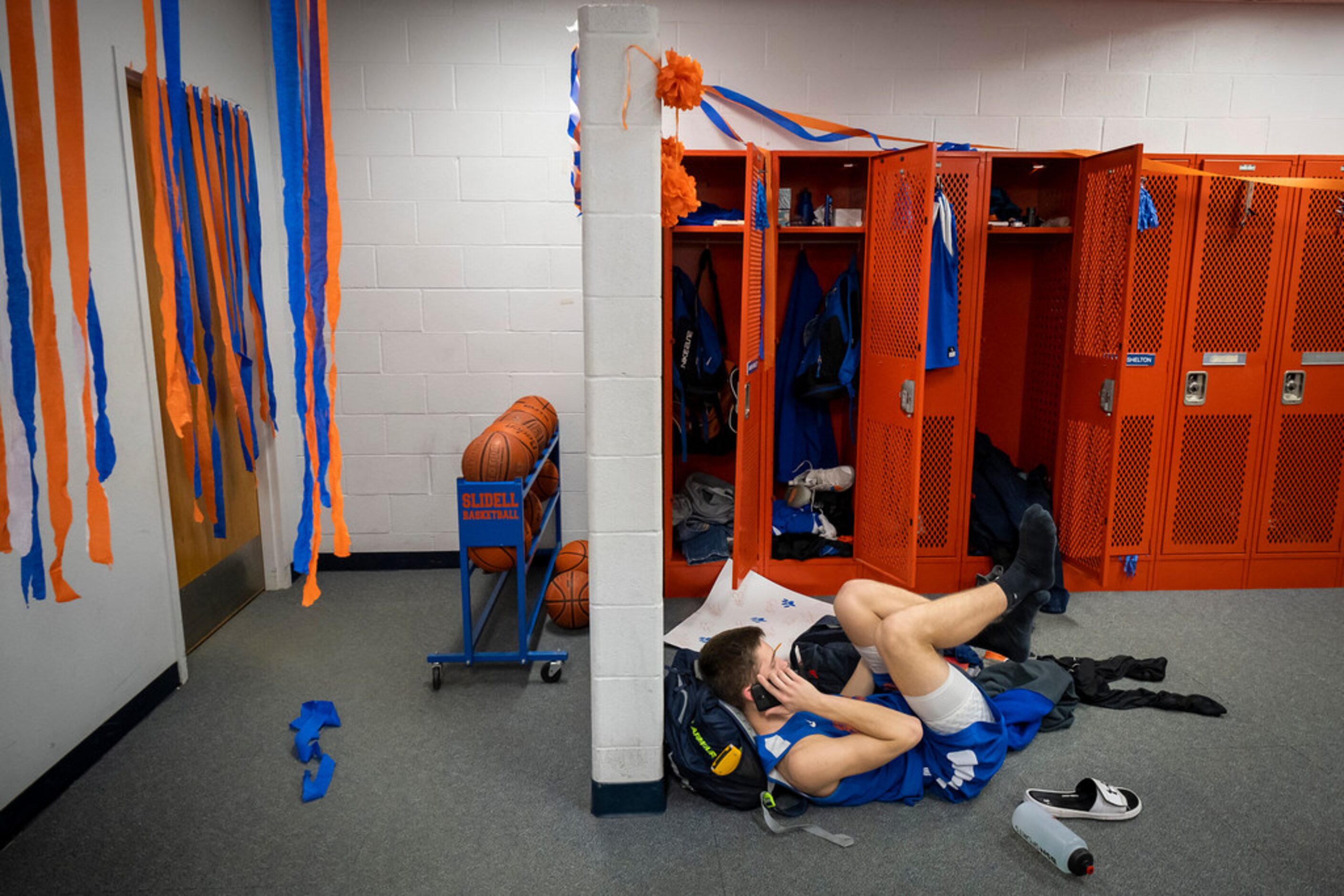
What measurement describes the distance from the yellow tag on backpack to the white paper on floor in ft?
3.41

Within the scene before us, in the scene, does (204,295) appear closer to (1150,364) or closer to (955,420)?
(955,420)

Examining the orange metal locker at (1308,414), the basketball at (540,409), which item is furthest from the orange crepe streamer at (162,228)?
the orange metal locker at (1308,414)

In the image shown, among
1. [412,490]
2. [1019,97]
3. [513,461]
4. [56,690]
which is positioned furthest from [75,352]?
[1019,97]

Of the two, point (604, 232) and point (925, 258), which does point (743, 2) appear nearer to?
point (925, 258)

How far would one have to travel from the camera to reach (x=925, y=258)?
331 cm

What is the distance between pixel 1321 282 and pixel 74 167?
14.8 feet

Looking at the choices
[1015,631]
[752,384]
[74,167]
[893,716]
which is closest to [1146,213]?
[752,384]

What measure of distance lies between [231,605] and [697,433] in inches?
86.1

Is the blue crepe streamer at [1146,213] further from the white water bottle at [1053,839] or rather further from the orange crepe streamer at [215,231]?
the orange crepe streamer at [215,231]

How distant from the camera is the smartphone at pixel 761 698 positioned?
2.43 meters

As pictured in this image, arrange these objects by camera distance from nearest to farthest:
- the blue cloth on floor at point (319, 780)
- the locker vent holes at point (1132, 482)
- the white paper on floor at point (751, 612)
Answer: the blue cloth on floor at point (319, 780), the white paper on floor at point (751, 612), the locker vent holes at point (1132, 482)

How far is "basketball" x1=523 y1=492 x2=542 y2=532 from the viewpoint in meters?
3.46

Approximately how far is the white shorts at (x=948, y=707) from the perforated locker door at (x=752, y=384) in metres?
1.12

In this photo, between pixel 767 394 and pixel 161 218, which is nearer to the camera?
pixel 161 218
